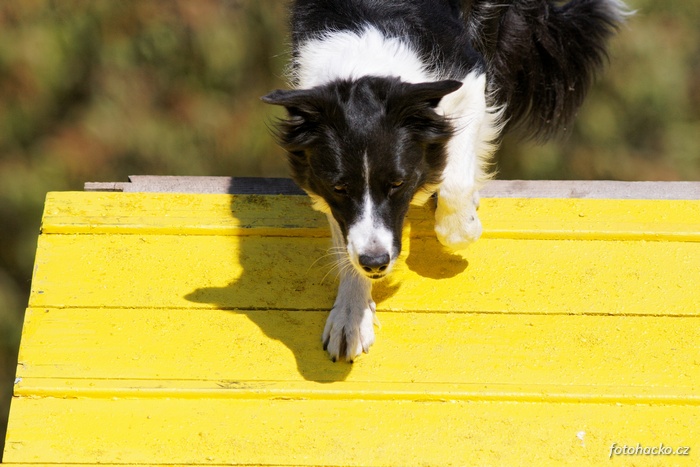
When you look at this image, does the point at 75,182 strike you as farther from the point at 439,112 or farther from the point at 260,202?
the point at 439,112

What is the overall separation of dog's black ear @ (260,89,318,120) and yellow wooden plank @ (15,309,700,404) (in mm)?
821

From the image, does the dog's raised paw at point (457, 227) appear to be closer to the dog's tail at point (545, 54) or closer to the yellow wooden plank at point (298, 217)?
the yellow wooden plank at point (298, 217)

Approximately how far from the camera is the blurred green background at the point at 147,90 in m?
6.05

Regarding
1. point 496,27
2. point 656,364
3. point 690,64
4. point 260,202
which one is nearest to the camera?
point 656,364

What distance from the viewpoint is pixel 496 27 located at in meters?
4.31

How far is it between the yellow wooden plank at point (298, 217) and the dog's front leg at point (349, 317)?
1.27ft

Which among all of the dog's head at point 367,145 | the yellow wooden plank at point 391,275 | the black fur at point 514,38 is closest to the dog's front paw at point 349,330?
the yellow wooden plank at point 391,275

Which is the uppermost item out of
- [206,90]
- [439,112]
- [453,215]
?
[439,112]

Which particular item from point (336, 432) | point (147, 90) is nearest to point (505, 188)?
point (336, 432)

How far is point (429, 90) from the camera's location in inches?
108

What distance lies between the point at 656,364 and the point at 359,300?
3.72 ft

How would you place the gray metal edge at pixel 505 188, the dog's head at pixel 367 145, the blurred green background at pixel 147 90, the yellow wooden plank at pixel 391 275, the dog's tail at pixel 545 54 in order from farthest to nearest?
the blurred green background at pixel 147 90 → the dog's tail at pixel 545 54 → the gray metal edge at pixel 505 188 → the yellow wooden plank at pixel 391 275 → the dog's head at pixel 367 145

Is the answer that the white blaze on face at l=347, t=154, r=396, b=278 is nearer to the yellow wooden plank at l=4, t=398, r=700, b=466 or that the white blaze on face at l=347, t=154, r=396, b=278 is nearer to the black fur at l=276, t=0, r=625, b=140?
the yellow wooden plank at l=4, t=398, r=700, b=466

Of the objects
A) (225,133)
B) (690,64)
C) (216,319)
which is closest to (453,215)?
(216,319)
